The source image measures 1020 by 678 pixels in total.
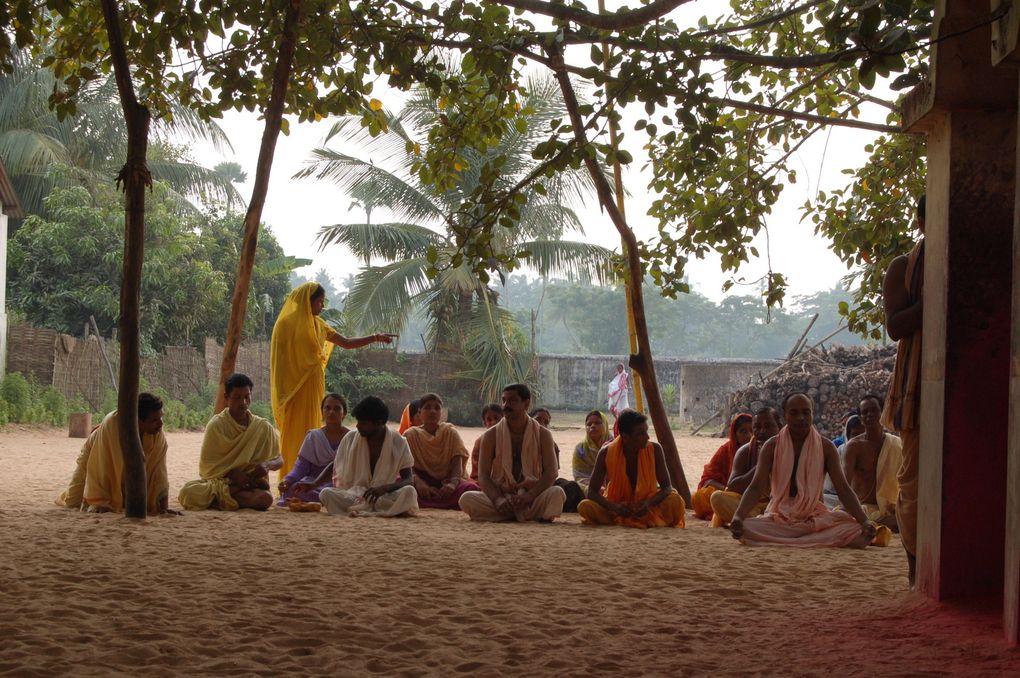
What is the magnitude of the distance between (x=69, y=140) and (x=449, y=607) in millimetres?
26180

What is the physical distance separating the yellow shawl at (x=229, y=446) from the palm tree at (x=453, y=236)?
14.7m

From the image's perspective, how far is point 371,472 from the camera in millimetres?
9180

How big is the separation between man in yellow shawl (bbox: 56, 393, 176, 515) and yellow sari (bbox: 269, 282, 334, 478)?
2.00 metres

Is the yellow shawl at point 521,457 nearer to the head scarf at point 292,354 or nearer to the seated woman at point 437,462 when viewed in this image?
the seated woman at point 437,462

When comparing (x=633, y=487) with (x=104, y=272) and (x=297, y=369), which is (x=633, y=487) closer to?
(x=297, y=369)

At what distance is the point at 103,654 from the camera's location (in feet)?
12.3

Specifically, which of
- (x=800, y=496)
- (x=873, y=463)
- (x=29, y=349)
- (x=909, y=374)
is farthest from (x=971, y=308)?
(x=29, y=349)

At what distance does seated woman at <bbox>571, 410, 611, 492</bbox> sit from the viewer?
10.8 m

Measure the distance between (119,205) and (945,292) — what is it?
22616mm

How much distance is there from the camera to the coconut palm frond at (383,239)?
81.0 feet

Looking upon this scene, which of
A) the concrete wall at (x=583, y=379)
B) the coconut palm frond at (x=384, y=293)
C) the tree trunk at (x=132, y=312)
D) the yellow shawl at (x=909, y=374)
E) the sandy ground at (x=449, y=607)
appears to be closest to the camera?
the sandy ground at (x=449, y=607)

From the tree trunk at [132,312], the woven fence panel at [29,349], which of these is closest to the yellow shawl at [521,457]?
the tree trunk at [132,312]

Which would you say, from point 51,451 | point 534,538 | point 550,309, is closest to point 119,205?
point 51,451

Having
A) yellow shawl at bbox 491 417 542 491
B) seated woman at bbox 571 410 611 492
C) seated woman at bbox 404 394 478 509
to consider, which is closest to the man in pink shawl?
yellow shawl at bbox 491 417 542 491
